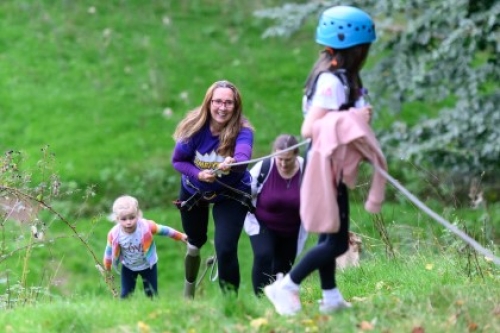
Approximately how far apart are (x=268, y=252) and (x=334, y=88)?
7.92 feet

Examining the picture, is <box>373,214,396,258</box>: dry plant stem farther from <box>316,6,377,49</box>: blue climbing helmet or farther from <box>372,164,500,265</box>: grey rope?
<box>316,6,377,49</box>: blue climbing helmet

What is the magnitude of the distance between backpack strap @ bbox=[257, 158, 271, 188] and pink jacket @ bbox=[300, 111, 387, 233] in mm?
1948

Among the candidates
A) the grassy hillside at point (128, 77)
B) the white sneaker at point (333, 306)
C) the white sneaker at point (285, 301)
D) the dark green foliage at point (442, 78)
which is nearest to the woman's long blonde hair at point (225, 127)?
the white sneaker at point (285, 301)

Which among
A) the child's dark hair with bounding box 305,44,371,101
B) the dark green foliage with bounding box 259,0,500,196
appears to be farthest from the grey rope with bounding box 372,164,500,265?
the dark green foliage with bounding box 259,0,500,196

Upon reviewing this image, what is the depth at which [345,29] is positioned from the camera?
242 inches

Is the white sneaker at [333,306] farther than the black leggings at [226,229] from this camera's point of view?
No

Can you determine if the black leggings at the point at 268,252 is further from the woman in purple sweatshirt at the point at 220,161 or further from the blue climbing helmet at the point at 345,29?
the blue climbing helmet at the point at 345,29

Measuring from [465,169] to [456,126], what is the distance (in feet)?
A: 2.13

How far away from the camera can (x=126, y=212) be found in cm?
776

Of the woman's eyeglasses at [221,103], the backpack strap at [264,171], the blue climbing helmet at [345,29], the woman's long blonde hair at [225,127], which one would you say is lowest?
the backpack strap at [264,171]

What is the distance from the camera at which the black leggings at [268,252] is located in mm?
8273

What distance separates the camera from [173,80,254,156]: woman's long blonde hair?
7.75 metres

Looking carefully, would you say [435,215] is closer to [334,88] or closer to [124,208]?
[334,88]

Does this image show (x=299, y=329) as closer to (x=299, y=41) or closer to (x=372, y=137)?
(x=372, y=137)
